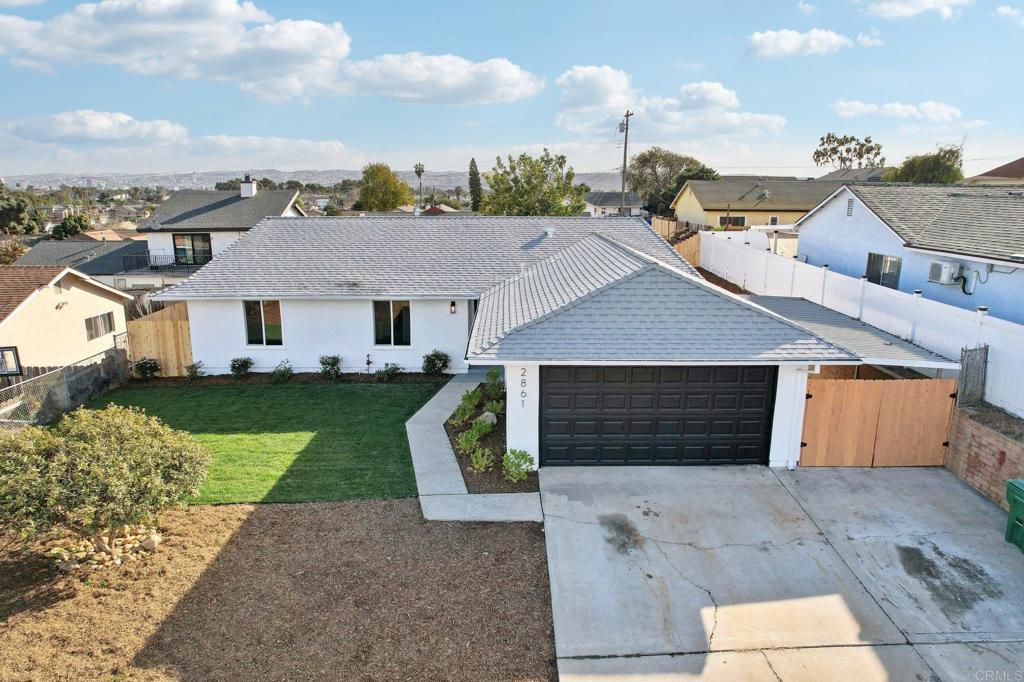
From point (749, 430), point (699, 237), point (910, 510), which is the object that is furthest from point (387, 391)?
point (699, 237)

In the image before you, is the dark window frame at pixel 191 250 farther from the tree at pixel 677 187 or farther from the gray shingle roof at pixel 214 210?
the tree at pixel 677 187

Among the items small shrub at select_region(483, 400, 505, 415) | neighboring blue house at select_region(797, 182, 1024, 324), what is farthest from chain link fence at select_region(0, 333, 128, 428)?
neighboring blue house at select_region(797, 182, 1024, 324)

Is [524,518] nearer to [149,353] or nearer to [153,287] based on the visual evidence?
[149,353]

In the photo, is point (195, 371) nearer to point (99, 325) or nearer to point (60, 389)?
point (60, 389)

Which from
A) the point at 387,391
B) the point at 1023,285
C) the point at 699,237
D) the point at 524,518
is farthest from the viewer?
the point at 699,237

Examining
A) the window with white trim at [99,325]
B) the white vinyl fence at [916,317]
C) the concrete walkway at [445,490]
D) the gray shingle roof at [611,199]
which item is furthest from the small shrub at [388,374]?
the gray shingle roof at [611,199]

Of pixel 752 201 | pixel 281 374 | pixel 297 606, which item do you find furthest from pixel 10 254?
pixel 752 201
